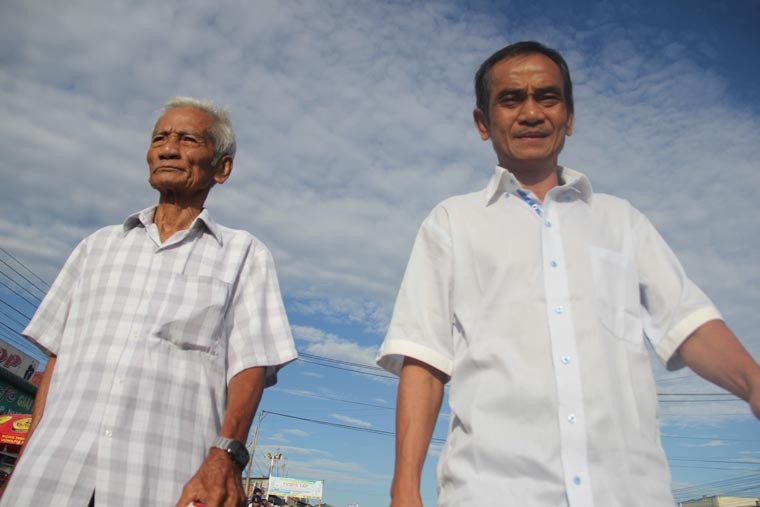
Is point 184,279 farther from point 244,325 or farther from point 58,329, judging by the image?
point 58,329

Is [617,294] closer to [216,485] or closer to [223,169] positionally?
[216,485]

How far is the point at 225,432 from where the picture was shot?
6.97 feet

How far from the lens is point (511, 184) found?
2.11m

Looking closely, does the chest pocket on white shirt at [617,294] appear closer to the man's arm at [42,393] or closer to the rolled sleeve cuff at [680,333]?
the rolled sleeve cuff at [680,333]

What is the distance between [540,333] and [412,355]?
39 cm

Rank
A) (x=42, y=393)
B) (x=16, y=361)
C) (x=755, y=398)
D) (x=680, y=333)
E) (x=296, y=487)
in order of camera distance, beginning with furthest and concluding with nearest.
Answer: (x=296, y=487) < (x=16, y=361) < (x=42, y=393) < (x=680, y=333) < (x=755, y=398)

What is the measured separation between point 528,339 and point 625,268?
48 centimetres

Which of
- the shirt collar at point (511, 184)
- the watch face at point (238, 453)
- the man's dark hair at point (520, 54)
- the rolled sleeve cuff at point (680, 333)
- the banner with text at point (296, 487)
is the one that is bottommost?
the banner with text at point (296, 487)

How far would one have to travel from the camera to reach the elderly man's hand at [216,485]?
189cm

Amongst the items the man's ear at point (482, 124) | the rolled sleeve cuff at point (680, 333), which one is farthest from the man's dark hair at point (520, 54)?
the rolled sleeve cuff at point (680, 333)

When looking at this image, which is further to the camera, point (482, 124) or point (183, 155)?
point (183, 155)

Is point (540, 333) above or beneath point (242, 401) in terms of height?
above

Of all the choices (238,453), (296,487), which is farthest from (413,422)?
(296,487)

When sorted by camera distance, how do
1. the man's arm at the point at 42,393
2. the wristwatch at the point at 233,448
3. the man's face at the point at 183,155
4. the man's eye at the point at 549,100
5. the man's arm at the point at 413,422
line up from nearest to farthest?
the man's arm at the point at 413,422 < the wristwatch at the point at 233,448 < the man's eye at the point at 549,100 < the man's arm at the point at 42,393 < the man's face at the point at 183,155
